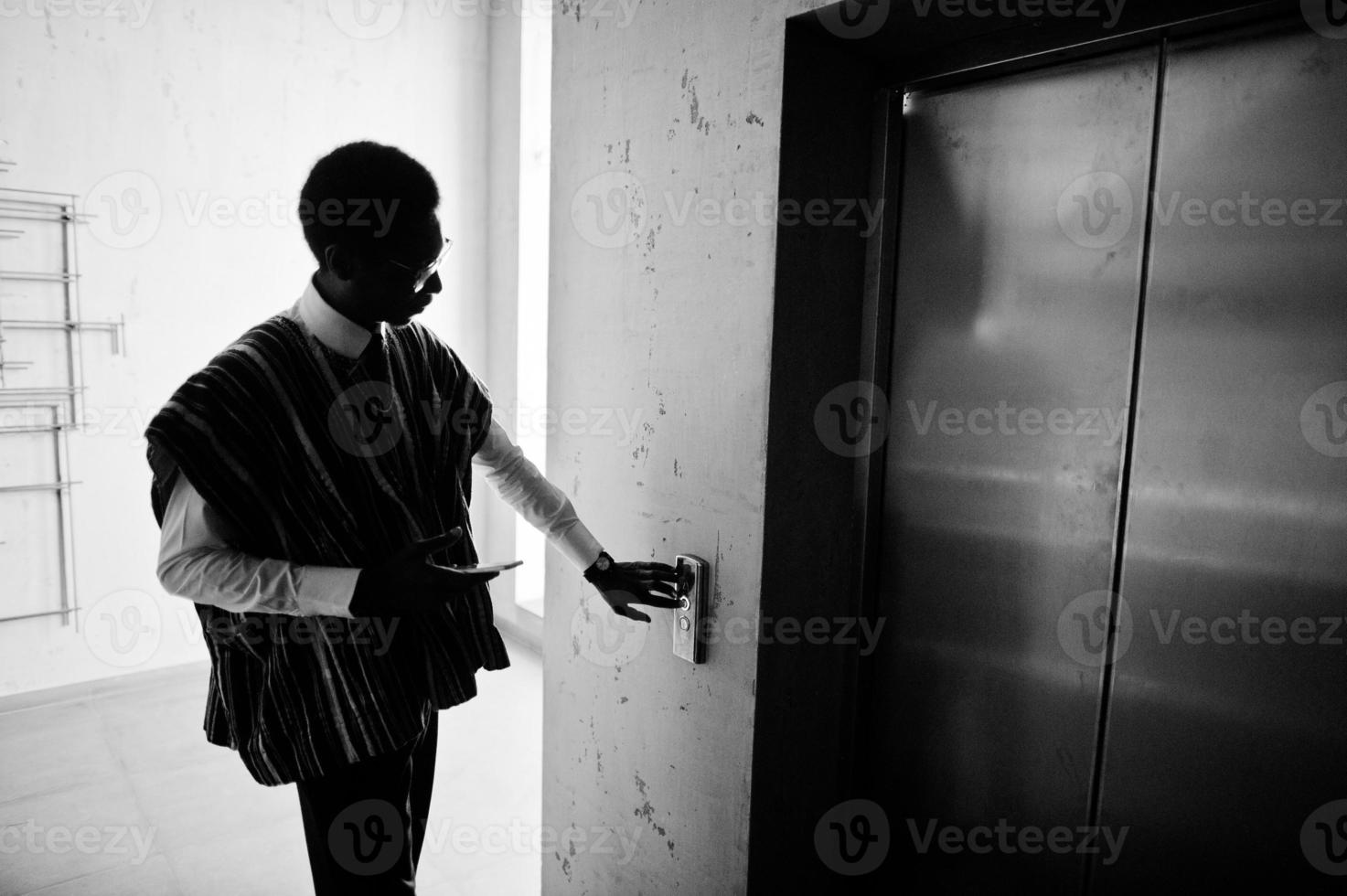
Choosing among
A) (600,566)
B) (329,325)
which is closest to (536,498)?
(600,566)

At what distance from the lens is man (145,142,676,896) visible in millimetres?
1475

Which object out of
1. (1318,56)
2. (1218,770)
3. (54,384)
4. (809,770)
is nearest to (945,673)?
(809,770)

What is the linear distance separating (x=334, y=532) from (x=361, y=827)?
58 centimetres

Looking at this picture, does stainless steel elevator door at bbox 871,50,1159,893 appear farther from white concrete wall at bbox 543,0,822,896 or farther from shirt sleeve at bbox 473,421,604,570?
shirt sleeve at bbox 473,421,604,570

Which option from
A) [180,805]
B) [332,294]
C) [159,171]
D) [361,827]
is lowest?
[180,805]

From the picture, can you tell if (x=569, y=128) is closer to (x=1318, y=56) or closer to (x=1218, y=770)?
(x=1318, y=56)

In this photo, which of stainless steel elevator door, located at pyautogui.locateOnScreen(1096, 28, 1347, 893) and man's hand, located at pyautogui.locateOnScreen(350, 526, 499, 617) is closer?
stainless steel elevator door, located at pyautogui.locateOnScreen(1096, 28, 1347, 893)

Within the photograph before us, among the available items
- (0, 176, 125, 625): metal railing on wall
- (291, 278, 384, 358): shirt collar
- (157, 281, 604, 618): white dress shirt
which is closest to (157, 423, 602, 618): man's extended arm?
(157, 281, 604, 618): white dress shirt

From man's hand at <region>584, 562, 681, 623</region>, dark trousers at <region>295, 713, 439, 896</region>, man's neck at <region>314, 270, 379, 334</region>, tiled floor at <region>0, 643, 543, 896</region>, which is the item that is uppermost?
man's neck at <region>314, 270, 379, 334</region>

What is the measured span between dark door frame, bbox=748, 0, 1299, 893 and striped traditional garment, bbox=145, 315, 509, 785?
71 centimetres

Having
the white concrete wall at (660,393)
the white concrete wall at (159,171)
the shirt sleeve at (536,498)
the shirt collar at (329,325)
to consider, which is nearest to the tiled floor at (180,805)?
the white concrete wall at (159,171)

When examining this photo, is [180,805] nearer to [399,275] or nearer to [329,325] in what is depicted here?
[329,325]

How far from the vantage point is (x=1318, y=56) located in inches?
52.1

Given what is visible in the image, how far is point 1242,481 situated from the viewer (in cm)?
143
